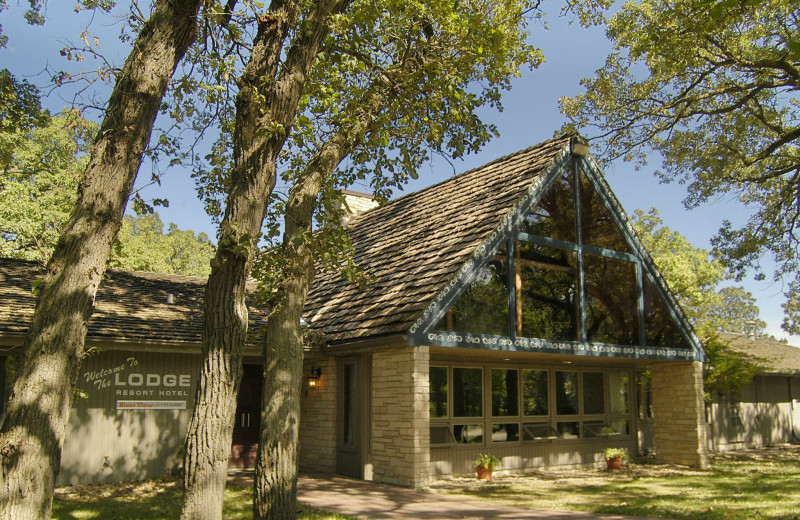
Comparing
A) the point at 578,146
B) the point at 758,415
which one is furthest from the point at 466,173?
the point at 758,415

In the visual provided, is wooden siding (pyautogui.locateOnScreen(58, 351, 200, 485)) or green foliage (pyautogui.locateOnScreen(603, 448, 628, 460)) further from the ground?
wooden siding (pyautogui.locateOnScreen(58, 351, 200, 485))

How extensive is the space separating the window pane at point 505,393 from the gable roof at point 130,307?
5.18 metres

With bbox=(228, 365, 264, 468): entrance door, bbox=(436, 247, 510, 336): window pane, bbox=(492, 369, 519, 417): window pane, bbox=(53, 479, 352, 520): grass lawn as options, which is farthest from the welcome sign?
bbox=(492, 369, 519, 417): window pane

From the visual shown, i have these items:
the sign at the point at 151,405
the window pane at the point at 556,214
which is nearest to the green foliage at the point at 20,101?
the sign at the point at 151,405

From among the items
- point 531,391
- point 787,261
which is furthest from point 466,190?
point 787,261

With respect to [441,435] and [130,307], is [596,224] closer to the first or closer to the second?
[441,435]

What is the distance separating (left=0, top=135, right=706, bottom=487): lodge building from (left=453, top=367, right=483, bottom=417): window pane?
33 millimetres

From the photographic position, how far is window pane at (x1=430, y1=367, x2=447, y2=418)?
1345 cm

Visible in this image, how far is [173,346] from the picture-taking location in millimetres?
12320

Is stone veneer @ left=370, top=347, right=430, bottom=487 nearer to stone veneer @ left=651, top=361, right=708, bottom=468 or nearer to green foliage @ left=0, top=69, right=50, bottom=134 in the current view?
stone veneer @ left=651, top=361, right=708, bottom=468

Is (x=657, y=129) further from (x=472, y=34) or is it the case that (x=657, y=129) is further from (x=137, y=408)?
(x=137, y=408)

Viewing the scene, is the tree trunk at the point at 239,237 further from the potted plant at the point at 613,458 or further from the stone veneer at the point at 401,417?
the potted plant at the point at 613,458

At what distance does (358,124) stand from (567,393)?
378 inches

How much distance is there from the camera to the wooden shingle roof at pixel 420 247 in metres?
11.9
